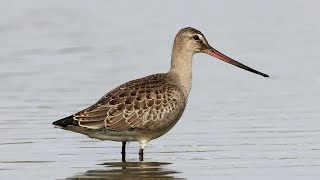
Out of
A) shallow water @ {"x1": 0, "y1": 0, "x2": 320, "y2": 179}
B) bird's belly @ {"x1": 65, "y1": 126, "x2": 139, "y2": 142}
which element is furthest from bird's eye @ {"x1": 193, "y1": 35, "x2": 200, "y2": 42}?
bird's belly @ {"x1": 65, "y1": 126, "x2": 139, "y2": 142}

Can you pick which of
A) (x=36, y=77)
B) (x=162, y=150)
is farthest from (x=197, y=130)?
(x=36, y=77)

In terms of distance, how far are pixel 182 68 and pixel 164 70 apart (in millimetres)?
5067

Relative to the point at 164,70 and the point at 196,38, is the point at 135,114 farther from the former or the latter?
the point at 164,70

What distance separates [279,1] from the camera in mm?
26016

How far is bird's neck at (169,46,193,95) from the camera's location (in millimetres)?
14133

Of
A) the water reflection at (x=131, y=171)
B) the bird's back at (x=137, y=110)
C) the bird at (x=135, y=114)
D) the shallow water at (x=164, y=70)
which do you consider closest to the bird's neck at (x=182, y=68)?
the bird at (x=135, y=114)

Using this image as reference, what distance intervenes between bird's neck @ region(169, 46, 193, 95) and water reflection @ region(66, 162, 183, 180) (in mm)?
1259

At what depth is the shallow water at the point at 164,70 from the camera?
1319cm

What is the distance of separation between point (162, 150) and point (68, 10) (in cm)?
1179

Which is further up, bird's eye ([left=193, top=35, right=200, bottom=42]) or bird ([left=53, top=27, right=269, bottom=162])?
bird's eye ([left=193, top=35, right=200, bottom=42])

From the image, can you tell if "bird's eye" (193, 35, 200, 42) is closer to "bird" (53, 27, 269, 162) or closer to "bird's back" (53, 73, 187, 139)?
"bird" (53, 27, 269, 162)

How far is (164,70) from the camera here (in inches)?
760

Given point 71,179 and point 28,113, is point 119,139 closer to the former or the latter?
point 71,179

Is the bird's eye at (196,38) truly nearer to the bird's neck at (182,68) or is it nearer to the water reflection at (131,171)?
→ the bird's neck at (182,68)
